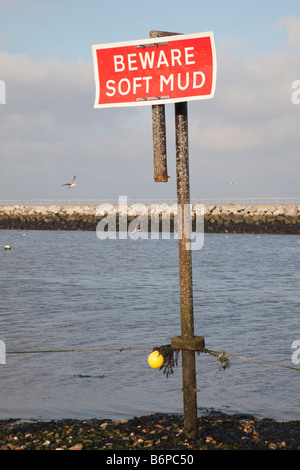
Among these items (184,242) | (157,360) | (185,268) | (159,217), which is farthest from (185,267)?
(159,217)

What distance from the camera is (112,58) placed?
21.3 ft

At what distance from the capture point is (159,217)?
242 feet

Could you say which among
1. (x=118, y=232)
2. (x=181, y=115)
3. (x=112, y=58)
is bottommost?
(x=118, y=232)

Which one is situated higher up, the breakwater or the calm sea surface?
the breakwater

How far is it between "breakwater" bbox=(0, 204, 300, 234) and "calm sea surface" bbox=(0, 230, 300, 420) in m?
35.2

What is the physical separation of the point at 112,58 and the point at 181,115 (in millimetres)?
1015

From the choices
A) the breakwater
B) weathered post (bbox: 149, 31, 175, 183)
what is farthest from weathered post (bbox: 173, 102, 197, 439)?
the breakwater

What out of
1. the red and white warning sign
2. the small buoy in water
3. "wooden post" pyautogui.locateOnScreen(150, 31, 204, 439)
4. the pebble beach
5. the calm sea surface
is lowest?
the calm sea surface

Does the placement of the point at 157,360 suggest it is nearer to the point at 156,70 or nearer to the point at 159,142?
the point at 159,142

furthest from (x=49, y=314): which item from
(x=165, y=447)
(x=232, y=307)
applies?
(x=165, y=447)

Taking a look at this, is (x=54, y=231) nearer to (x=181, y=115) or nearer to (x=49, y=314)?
(x=49, y=314)

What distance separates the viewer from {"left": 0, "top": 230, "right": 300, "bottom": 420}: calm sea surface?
8.80 m

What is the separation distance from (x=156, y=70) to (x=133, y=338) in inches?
337

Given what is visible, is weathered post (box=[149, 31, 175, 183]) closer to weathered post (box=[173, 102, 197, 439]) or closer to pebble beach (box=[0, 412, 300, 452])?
weathered post (box=[173, 102, 197, 439])
